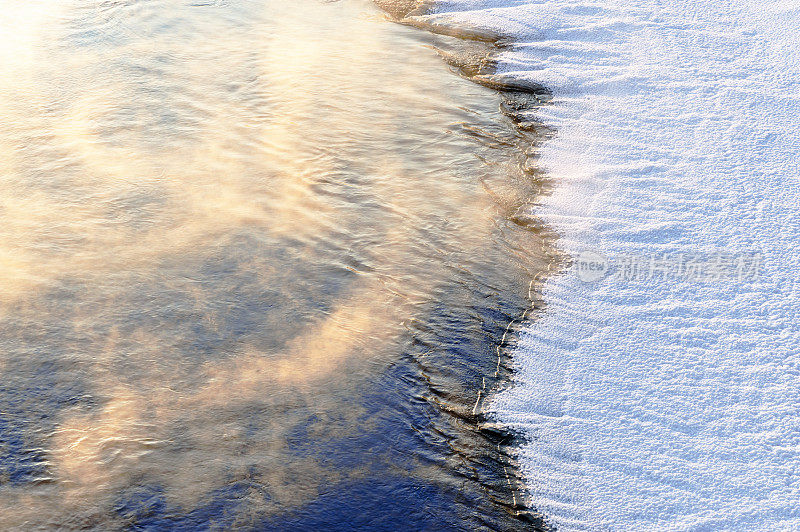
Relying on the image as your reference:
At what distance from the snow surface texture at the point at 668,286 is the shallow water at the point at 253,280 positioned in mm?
250

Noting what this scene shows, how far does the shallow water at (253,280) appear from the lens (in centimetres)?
251

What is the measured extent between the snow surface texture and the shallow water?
0.82 ft

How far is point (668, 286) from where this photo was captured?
3.27 metres

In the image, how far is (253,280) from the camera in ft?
10.9

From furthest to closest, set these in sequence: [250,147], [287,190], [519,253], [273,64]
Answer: [273,64], [250,147], [287,190], [519,253]

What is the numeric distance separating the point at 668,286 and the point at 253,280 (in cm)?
197

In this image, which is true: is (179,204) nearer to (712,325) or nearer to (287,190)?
(287,190)

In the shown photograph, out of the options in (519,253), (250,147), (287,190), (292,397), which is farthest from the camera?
(250,147)

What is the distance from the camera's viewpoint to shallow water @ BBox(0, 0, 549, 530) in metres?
2.51

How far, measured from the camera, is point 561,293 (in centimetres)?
330

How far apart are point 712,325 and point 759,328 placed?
0.19 metres

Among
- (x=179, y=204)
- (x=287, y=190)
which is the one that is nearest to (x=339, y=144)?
(x=287, y=190)

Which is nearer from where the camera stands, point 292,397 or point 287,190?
point 292,397

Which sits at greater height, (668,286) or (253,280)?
(668,286)
